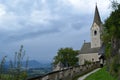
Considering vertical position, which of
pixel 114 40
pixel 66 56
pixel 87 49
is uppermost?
pixel 87 49

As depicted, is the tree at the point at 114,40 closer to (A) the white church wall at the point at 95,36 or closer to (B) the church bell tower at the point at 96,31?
(A) the white church wall at the point at 95,36

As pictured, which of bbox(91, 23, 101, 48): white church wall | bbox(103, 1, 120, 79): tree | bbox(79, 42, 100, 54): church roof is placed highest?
bbox(91, 23, 101, 48): white church wall

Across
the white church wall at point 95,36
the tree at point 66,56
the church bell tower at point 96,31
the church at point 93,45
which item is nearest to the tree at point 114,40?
the tree at point 66,56

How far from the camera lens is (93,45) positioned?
436 ft

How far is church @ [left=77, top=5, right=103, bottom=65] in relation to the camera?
127750mm

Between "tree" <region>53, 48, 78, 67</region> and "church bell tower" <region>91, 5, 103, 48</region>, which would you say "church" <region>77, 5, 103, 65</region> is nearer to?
"church bell tower" <region>91, 5, 103, 48</region>

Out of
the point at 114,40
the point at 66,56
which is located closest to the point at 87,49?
the point at 66,56

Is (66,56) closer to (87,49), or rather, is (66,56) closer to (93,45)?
(87,49)

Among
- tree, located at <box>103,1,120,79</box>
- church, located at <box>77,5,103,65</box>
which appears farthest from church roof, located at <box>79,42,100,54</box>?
tree, located at <box>103,1,120,79</box>

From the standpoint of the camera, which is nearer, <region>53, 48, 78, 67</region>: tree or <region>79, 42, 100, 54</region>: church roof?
<region>53, 48, 78, 67</region>: tree

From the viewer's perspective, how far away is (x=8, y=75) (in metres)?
6.36

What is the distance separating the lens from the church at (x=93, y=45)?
128 meters

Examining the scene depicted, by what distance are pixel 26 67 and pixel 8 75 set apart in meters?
0.54

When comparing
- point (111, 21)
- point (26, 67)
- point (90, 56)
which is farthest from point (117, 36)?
point (90, 56)
